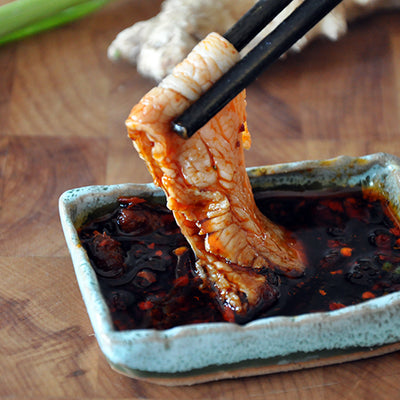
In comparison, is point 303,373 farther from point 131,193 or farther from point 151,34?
point 151,34

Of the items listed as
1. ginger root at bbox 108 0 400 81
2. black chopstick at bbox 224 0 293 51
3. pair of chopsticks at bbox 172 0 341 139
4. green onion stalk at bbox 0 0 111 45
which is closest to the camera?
pair of chopsticks at bbox 172 0 341 139

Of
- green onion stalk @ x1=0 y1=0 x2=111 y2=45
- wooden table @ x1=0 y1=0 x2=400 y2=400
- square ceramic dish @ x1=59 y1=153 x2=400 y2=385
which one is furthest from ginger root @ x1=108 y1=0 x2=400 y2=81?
square ceramic dish @ x1=59 y1=153 x2=400 y2=385

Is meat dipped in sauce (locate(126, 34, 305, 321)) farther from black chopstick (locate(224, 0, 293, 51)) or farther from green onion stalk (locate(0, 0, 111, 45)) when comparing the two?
green onion stalk (locate(0, 0, 111, 45))

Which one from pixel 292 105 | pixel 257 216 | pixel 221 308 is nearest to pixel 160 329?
pixel 221 308

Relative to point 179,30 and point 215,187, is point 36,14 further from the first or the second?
point 215,187

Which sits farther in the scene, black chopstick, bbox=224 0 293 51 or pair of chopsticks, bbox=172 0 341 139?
black chopstick, bbox=224 0 293 51
